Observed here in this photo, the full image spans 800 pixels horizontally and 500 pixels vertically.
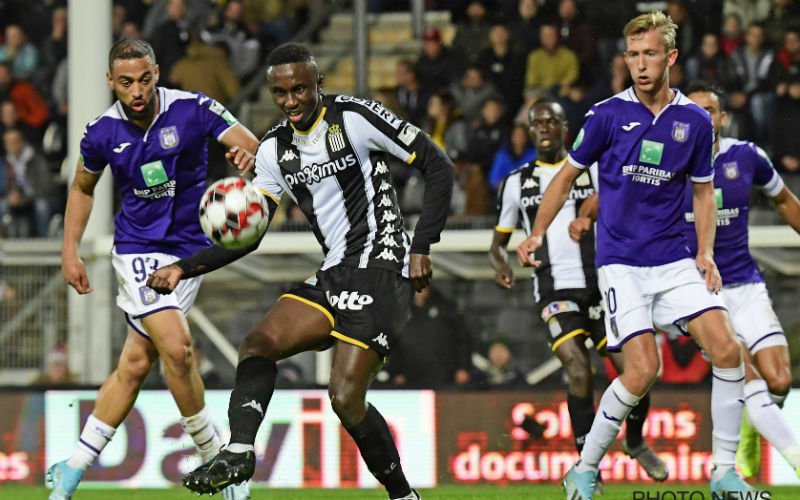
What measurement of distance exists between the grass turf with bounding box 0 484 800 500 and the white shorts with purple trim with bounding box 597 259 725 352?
4.88 ft

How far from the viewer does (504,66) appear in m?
13.6

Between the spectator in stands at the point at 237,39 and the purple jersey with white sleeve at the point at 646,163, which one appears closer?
the purple jersey with white sleeve at the point at 646,163

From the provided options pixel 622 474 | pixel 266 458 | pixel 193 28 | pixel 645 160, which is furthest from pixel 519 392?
pixel 193 28

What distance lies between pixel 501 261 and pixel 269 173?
244 cm

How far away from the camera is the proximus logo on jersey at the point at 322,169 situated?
6695mm

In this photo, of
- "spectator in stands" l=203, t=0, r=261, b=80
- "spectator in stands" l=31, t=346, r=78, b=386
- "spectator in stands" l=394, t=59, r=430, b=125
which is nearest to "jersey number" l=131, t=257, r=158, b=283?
"spectator in stands" l=31, t=346, r=78, b=386

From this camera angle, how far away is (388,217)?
6.76m

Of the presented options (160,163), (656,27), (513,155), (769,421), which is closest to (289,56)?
(160,163)

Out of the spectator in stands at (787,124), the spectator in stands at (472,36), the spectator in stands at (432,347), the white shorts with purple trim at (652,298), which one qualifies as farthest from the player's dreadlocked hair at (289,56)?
the spectator in stands at (472,36)

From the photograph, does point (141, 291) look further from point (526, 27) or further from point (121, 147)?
point (526, 27)

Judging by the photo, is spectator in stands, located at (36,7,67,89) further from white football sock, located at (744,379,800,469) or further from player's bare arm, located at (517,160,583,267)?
player's bare arm, located at (517,160,583,267)

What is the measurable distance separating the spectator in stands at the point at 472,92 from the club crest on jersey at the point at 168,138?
5995 millimetres

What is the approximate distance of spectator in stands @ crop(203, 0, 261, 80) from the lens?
14.7 metres

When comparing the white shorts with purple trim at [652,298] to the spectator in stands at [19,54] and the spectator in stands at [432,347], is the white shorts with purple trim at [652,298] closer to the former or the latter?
the spectator in stands at [432,347]
